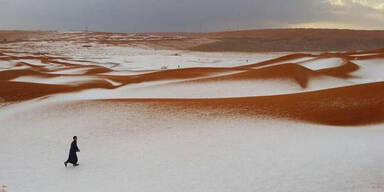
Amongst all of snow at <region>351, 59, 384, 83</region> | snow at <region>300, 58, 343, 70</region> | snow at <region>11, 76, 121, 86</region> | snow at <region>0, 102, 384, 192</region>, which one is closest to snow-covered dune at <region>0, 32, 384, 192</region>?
snow at <region>0, 102, 384, 192</region>

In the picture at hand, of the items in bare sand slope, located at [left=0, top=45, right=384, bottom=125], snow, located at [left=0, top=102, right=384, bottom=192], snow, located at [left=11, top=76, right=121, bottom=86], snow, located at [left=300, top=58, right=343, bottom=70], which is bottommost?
snow, located at [left=0, top=102, right=384, bottom=192]

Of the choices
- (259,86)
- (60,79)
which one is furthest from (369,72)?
(60,79)

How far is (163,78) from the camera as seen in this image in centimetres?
3931

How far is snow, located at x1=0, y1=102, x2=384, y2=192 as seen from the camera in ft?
43.3

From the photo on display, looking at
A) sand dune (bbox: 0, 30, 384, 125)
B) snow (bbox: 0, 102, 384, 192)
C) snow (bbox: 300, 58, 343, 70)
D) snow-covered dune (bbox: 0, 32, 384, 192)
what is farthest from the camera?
snow (bbox: 300, 58, 343, 70)

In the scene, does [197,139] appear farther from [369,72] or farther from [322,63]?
[322,63]

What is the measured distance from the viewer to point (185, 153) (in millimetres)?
16438

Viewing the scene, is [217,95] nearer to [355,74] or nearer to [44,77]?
[355,74]

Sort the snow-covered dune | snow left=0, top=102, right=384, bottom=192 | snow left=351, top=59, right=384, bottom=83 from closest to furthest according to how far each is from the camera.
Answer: snow left=0, top=102, right=384, bottom=192, the snow-covered dune, snow left=351, top=59, right=384, bottom=83

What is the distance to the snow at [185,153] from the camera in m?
13.2

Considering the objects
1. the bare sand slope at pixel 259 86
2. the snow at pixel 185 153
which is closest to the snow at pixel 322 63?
the bare sand slope at pixel 259 86

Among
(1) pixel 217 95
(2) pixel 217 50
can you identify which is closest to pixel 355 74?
(1) pixel 217 95

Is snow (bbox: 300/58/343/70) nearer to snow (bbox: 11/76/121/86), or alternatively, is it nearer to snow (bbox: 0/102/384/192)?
snow (bbox: 11/76/121/86)

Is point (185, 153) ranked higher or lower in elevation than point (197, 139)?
lower
